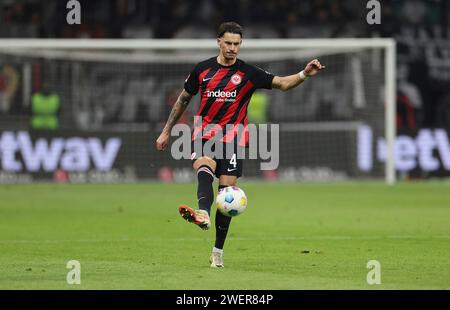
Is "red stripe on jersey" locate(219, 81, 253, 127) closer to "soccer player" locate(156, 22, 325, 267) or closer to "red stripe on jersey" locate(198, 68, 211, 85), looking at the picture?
"soccer player" locate(156, 22, 325, 267)

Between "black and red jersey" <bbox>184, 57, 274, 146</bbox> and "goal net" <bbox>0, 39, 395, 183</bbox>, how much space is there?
43.4 feet

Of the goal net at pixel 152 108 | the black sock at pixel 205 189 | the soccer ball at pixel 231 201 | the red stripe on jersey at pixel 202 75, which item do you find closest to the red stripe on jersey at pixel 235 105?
the red stripe on jersey at pixel 202 75

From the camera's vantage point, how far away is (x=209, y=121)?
10414 millimetres

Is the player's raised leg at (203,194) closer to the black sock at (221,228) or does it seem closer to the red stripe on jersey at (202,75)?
the black sock at (221,228)

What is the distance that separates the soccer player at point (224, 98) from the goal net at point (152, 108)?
13226mm

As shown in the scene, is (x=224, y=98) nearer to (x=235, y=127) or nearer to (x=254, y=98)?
(x=235, y=127)

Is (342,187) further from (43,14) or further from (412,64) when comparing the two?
(43,14)

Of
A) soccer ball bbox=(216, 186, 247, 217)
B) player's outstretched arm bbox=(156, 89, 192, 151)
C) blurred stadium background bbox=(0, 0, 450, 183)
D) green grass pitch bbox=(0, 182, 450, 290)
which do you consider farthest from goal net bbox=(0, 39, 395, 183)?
soccer ball bbox=(216, 186, 247, 217)

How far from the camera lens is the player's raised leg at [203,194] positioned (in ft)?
31.5

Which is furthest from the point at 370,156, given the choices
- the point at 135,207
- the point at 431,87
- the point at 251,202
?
the point at 135,207

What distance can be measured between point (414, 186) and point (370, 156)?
1687 mm

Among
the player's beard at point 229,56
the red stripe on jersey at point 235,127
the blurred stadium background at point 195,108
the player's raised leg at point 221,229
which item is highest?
the blurred stadium background at point 195,108

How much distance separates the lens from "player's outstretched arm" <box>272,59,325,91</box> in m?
10.1

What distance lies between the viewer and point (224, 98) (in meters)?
10.4
